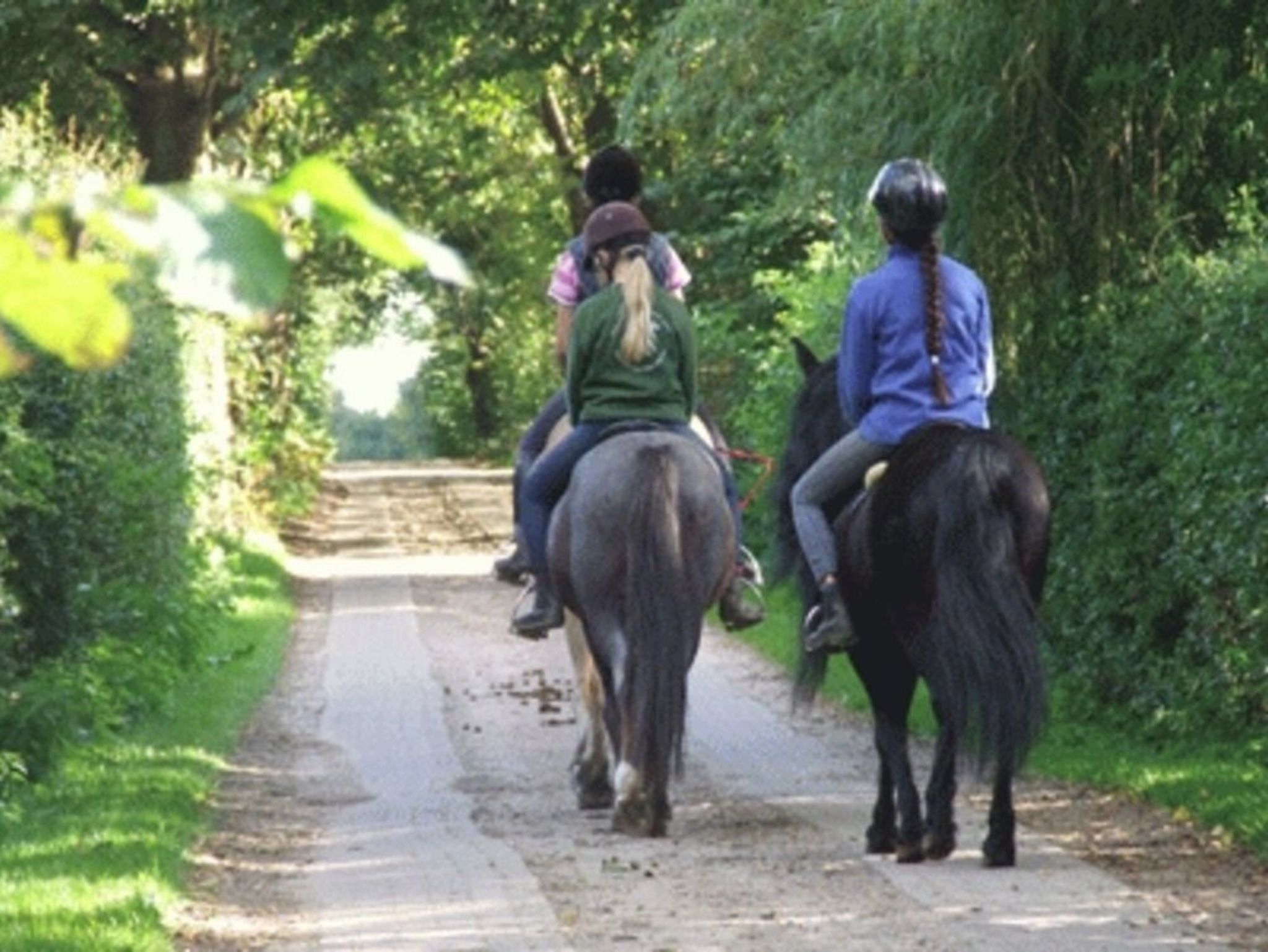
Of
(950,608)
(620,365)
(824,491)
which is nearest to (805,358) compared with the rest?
(620,365)

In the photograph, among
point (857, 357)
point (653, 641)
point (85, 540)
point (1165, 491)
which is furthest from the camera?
point (85, 540)

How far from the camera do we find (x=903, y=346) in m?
9.55

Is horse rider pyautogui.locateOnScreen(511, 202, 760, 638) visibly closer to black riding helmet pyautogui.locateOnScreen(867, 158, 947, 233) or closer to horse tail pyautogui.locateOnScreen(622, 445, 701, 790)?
horse tail pyautogui.locateOnScreen(622, 445, 701, 790)

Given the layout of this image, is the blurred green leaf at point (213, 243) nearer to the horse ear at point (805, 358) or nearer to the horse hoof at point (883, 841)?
the horse hoof at point (883, 841)

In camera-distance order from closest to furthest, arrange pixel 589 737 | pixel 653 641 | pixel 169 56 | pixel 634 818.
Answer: pixel 653 641
pixel 634 818
pixel 589 737
pixel 169 56

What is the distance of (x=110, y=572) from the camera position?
17750 mm

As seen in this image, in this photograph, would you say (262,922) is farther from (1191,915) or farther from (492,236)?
(492,236)

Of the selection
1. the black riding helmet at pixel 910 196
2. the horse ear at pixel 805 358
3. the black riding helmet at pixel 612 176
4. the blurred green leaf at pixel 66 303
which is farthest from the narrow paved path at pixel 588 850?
the blurred green leaf at pixel 66 303

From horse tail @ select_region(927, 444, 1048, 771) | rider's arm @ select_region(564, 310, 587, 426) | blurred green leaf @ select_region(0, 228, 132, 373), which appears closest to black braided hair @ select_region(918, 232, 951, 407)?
horse tail @ select_region(927, 444, 1048, 771)

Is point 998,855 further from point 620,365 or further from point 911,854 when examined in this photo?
point 620,365

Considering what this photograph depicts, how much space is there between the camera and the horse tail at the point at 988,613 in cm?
871

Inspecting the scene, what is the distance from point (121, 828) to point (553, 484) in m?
2.05

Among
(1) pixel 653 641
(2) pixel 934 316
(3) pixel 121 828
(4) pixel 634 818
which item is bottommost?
(3) pixel 121 828

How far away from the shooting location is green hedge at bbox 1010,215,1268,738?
11.3 metres
